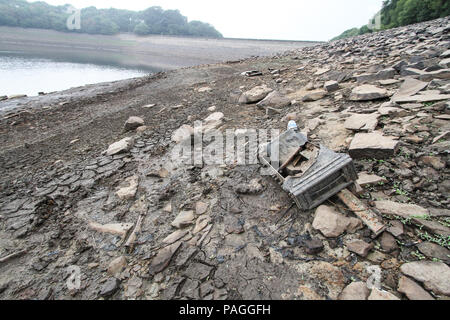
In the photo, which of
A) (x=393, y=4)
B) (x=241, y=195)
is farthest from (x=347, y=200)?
(x=393, y=4)

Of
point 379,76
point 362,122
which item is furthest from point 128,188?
point 379,76

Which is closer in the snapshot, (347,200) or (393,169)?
(347,200)

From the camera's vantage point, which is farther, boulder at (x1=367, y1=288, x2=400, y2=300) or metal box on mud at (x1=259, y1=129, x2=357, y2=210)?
metal box on mud at (x1=259, y1=129, x2=357, y2=210)

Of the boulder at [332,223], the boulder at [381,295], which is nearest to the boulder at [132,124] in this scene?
the boulder at [332,223]

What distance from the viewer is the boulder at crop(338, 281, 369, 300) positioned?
4.12 ft

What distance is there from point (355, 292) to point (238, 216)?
3.27 ft

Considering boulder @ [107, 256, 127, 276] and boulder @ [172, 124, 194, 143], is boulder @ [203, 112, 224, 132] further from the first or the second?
boulder @ [107, 256, 127, 276]

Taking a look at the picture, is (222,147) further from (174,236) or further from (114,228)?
(114,228)

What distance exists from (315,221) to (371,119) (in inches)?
64.9

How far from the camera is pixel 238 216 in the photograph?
6.53ft

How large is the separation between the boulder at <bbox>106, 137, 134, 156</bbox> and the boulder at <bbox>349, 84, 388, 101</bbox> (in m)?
3.61

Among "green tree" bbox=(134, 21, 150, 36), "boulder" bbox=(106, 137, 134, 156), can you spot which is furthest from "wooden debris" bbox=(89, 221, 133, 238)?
"green tree" bbox=(134, 21, 150, 36)

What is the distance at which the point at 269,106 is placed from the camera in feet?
13.4
